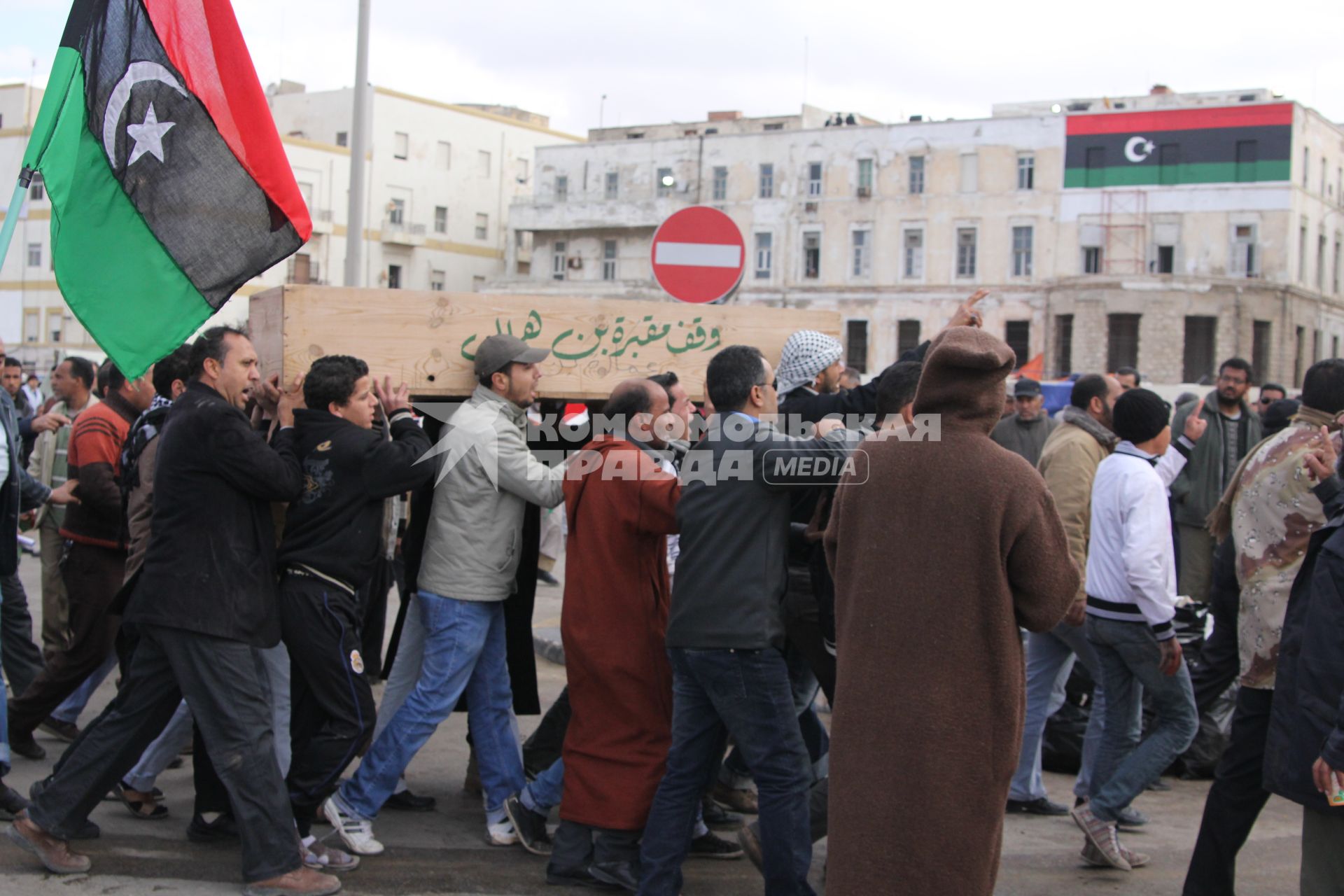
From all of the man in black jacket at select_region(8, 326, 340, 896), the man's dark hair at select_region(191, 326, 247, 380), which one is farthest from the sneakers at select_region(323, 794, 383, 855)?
the man's dark hair at select_region(191, 326, 247, 380)

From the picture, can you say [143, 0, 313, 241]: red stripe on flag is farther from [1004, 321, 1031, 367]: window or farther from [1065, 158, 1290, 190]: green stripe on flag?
[1065, 158, 1290, 190]: green stripe on flag

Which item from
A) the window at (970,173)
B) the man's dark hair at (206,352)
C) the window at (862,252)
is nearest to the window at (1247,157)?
the window at (970,173)

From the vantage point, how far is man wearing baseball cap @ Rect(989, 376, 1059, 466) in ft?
33.6

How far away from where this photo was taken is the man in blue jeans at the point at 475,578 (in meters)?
5.50

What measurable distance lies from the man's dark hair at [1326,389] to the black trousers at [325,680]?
379cm

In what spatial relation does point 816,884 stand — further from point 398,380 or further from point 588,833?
point 398,380

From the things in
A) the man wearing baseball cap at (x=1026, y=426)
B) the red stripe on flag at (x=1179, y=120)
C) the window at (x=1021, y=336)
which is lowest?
the man wearing baseball cap at (x=1026, y=426)

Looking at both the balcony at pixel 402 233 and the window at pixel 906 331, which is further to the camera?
the balcony at pixel 402 233

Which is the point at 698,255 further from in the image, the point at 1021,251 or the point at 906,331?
the point at 906,331

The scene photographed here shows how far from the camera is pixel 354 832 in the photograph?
215 inches

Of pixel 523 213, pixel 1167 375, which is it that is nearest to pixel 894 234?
pixel 1167 375

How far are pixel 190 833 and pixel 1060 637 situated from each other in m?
3.92

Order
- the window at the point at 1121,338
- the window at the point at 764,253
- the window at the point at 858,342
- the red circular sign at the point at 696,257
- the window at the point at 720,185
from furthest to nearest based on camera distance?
1. the window at the point at 720,185
2. the window at the point at 764,253
3. the window at the point at 858,342
4. the window at the point at 1121,338
5. the red circular sign at the point at 696,257

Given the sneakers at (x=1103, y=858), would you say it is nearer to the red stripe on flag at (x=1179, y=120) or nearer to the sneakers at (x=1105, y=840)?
the sneakers at (x=1105, y=840)
